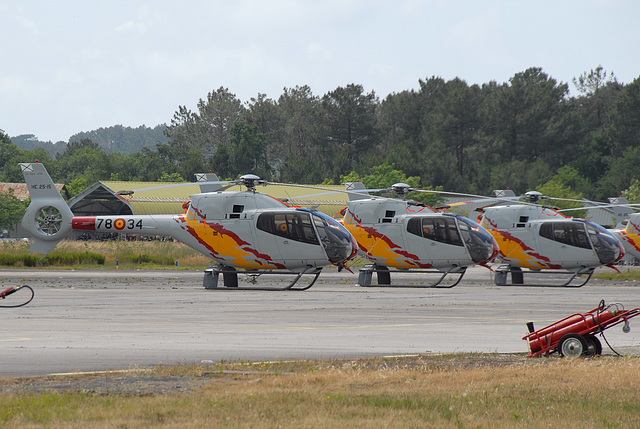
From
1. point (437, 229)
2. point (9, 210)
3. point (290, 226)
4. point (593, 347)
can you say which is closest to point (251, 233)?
point (290, 226)

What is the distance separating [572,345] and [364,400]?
204 inches

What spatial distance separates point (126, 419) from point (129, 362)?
3.87 meters

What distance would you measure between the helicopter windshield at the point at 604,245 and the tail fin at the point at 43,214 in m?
21.7

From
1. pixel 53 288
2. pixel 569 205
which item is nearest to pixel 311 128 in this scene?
pixel 569 205

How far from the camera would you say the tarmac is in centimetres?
1266

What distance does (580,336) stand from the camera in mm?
12836

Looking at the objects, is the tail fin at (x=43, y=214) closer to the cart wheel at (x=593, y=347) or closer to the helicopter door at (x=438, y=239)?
the helicopter door at (x=438, y=239)

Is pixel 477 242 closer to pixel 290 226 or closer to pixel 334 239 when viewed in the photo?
pixel 334 239

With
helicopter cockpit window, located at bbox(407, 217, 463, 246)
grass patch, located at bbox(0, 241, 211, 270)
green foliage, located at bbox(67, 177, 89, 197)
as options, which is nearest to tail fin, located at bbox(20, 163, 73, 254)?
grass patch, located at bbox(0, 241, 211, 270)

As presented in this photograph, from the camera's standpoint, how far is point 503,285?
35.8 m

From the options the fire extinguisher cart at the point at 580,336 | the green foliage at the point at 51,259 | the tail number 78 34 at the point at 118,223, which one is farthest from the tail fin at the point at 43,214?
the fire extinguisher cart at the point at 580,336

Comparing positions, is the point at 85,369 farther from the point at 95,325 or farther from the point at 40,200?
the point at 40,200

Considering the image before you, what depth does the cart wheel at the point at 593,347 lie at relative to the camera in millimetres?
12766

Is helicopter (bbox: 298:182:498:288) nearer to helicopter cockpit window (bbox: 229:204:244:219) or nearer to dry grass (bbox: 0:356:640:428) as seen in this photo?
helicopter cockpit window (bbox: 229:204:244:219)
